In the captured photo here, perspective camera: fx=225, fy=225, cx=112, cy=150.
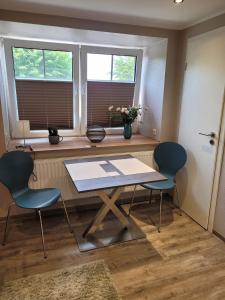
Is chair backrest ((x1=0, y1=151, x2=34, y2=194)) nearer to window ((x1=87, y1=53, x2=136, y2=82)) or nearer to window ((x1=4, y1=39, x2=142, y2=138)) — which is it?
window ((x1=4, y1=39, x2=142, y2=138))

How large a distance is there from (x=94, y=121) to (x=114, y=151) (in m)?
0.61

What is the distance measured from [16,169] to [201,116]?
208cm

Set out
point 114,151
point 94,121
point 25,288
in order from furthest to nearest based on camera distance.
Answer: point 94,121 < point 114,151 < point 25,288

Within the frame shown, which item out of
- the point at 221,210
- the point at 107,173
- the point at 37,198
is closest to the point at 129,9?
the point at 107,173

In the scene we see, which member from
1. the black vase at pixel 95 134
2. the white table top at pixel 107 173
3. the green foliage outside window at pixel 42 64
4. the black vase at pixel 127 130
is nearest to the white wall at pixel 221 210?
the white table top at pixel 107 173

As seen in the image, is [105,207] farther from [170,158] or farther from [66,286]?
[170,158]

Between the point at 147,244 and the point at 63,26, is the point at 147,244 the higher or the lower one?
the lower one

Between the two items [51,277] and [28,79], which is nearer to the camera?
[51,277]

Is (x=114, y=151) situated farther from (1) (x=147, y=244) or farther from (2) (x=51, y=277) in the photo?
(2) (x=51, y=277)

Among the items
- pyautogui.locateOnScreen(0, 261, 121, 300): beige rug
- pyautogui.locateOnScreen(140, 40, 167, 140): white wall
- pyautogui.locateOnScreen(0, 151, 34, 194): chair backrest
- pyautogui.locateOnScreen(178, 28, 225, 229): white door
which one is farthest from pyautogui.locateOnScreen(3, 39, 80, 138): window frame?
pyautogui.locateOnScreen(0, 261, 121, 300): beige rug

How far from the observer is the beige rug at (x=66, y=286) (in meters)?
1.68

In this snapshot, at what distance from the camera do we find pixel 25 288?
1.74 metres

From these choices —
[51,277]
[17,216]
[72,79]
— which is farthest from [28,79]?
[51,277]

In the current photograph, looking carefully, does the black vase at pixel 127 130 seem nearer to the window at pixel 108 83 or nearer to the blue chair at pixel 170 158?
the window at pixel 108 83
